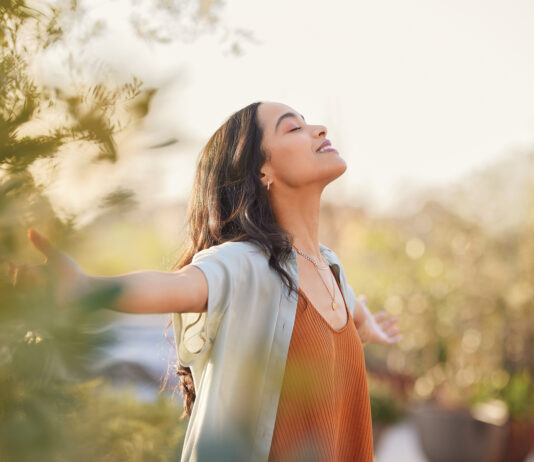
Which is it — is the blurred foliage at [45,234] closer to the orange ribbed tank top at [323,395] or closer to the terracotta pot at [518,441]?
the orange ribbed tank top at [323,395]

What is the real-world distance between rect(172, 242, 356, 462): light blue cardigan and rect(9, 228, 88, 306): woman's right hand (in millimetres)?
630

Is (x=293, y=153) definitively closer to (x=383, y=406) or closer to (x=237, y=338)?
(x=237, y=338)

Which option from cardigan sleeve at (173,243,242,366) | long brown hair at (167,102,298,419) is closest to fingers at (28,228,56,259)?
cardigan sleeve at (173,243,242,366)

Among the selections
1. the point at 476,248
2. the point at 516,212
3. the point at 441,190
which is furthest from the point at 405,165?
the point at 476,248

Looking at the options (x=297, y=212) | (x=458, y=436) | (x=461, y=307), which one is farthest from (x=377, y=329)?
(x=461, y=307)

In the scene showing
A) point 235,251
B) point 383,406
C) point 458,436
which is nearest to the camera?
point 235,251

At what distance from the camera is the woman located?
1.09 m

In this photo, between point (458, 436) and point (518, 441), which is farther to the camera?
point (518, 441)

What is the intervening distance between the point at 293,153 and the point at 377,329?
73cm

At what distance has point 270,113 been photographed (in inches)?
60.8

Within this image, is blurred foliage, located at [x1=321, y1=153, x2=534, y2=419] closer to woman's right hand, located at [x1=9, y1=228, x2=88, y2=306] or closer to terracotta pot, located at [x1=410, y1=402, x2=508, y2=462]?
terracotta pot, located at [x1=410, y1=402, x2=508, y2=462]

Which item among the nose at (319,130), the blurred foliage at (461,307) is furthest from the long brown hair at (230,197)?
the blurred foliage at (461,307)

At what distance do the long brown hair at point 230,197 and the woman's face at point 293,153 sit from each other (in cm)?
2

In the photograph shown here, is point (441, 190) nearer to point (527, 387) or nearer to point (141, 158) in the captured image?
point (527, 387)
